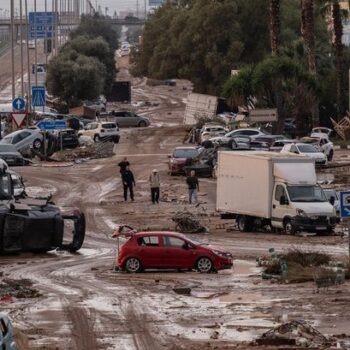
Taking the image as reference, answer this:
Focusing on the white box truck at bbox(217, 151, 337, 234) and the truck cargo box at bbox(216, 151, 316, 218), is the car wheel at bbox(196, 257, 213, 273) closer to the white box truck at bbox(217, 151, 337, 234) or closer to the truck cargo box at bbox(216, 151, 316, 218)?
the white box truck at bbox(217, 151, 337, 234)

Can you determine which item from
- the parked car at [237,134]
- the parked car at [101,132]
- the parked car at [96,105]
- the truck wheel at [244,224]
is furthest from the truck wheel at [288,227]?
the parked car at [96,105]

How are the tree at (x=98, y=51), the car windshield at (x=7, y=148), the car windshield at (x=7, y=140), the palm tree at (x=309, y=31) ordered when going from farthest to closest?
the tree at (x=98, y=51) < the palm tree at (x=309, y=31) < the car windshield at (x=7, y=140) < the car windshield at (x=7, y=148)

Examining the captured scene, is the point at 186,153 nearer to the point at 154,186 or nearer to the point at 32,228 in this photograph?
the point at 154,186

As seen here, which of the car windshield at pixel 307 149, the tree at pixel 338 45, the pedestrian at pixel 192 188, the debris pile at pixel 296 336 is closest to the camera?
the debris pile at pixel 296 336

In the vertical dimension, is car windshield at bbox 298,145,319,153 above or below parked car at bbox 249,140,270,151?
above

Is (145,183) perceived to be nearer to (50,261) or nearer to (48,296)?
(50,261)

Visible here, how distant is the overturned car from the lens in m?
34.6

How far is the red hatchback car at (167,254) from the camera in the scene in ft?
104

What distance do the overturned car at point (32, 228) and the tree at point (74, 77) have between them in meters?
72.5

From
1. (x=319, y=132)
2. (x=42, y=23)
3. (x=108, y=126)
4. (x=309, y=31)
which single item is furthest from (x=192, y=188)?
(x=42, y=23)

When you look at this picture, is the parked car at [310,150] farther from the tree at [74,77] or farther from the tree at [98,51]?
the tree at [98,51]

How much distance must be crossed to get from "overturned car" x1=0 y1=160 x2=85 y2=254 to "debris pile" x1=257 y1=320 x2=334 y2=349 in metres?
14.3

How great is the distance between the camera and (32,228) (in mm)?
34875

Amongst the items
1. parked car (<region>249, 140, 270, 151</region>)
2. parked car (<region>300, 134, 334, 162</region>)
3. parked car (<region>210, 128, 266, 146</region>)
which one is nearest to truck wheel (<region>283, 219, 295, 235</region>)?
parked car (<region>300, 134, 334, 162</region>)
